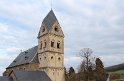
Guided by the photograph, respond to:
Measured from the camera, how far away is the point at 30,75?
56.1m

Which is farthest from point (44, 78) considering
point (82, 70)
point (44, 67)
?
point (82, 70)

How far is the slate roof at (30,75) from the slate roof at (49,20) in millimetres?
11987

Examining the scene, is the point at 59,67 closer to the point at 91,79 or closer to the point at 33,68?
the point at 33,68

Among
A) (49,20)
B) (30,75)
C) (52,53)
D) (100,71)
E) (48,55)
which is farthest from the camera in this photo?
(100,71)

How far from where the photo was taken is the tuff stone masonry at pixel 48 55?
59.9 meters

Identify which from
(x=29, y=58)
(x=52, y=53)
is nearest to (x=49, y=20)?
(x=52, y=53)

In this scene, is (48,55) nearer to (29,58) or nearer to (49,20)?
(29,58)

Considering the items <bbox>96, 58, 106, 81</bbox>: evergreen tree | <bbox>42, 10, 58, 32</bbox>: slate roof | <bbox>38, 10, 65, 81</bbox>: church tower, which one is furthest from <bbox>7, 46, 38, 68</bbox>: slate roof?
<bbox>96, 58, 106, 81</bbox>: evergreen tree

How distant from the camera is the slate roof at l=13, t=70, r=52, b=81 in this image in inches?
2143

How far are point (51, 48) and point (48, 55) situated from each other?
2.20 meters

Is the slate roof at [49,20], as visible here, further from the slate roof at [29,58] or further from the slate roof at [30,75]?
the slate roof at [30,75]

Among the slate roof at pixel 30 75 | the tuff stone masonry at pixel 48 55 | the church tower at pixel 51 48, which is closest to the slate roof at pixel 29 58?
the tuff stone masonry at pixel 48 55

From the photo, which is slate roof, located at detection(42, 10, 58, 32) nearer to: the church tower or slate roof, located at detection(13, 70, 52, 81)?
the church tower

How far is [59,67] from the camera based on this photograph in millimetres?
62000
